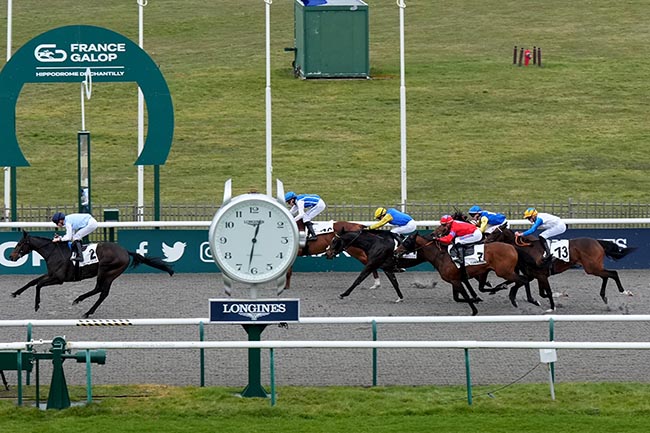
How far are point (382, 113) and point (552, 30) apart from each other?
11.2 metres

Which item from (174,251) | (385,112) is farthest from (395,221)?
(385,112)

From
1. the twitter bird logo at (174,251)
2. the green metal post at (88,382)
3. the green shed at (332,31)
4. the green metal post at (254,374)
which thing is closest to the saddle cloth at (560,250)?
the twitter bird logo at (174,251)

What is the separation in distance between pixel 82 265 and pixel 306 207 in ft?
14.0

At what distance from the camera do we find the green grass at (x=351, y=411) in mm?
13148

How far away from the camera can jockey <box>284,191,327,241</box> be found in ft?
74.4

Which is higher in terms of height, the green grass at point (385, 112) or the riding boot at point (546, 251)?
the green grass at point (385, 112)

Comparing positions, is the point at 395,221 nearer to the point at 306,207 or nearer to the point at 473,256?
the point at 306,207

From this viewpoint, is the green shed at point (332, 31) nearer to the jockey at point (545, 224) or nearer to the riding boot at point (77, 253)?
the jockey at point (545, 224)

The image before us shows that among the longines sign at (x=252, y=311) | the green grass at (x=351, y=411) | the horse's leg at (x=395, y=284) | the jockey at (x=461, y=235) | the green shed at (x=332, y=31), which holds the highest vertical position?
the green shed at (x=332, y=31)

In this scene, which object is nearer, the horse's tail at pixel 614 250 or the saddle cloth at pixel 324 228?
the horse's tail at pixel 614 250

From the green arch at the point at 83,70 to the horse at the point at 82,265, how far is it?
3164 mm

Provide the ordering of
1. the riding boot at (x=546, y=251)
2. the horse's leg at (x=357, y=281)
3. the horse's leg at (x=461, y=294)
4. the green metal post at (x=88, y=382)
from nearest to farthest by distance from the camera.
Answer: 1. the green metal post at (x=88, y=382)
2. the horse's leg at (x=461, y=294)
3. the riding boot at (x=546, y=251)
4. the horse's leg at (x=357, y=281)

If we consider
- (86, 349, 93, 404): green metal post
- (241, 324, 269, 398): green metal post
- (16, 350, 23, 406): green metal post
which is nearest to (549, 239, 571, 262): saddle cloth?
(241, 324, 269, 398): green metal post

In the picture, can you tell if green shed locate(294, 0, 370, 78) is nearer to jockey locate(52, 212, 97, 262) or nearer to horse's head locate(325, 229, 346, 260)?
horse's head locate(325, 229, 346, 260)
